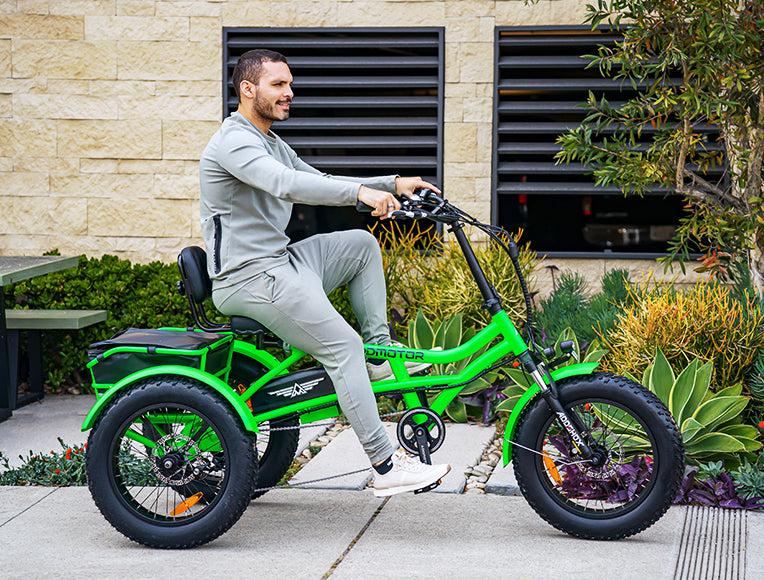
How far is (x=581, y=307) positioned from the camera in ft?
22.2

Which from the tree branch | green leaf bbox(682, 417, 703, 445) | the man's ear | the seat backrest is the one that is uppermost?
the man's ear

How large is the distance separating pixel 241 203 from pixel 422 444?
48.5 inches

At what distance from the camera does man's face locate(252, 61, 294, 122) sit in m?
4.07

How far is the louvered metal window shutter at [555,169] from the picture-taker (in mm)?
7375

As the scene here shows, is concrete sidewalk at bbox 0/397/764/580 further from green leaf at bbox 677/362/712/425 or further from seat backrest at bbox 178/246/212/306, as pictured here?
seat backrest at bbox 178/246/212/306

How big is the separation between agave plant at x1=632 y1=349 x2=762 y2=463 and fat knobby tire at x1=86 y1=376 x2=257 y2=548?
2.08 meters

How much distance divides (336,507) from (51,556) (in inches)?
49.8

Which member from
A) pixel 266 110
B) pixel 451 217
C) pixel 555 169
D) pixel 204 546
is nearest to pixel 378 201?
pixel 451 217

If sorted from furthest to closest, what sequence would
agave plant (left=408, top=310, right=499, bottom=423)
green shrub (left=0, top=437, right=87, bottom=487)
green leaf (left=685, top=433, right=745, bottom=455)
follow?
1. agave plant (left=408, top=310, right=499, bottom=423)
2. green shrub (left=0, top=437, right=87, bottom=487)
3. green leaf (left=685, top=433, right=745, bottom=455)

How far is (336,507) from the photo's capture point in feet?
15.1

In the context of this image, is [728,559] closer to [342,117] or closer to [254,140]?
[254,140]

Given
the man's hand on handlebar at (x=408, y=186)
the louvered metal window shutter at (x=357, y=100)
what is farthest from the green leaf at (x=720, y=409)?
the louvered metal window shutter at (x=357, y=100)

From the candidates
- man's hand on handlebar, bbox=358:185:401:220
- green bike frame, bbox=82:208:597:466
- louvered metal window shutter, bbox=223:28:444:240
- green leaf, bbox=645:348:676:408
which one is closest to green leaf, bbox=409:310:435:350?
green leaf, bbox=645:348:676:408

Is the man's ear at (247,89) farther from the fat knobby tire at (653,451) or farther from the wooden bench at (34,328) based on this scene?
the wooden bench at (34,328)
